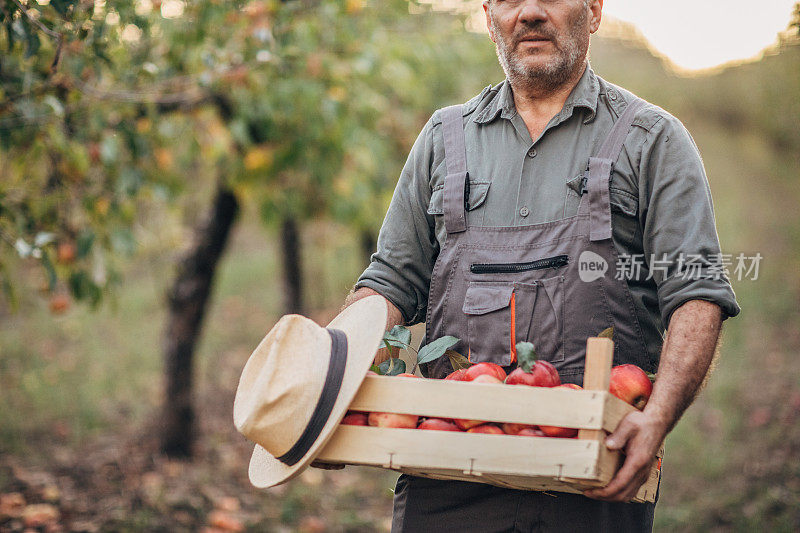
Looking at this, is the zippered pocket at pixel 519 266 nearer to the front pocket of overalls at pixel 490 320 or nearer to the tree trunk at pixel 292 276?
the front pocket of overalls at pixel 490 320

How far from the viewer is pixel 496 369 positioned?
194cm

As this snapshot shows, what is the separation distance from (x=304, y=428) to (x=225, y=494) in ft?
14.0

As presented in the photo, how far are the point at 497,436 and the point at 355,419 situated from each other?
33cm

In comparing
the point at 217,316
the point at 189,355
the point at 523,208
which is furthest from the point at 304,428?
the point at 217,316

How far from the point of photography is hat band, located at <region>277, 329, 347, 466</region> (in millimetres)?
1734

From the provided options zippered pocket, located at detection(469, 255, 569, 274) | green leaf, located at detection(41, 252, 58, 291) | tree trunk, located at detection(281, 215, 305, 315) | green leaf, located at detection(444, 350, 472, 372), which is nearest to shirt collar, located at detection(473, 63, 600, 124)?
zippered pocket, located at detection(469, 255, 569, 274)

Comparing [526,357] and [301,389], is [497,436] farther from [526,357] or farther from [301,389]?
[301,389]

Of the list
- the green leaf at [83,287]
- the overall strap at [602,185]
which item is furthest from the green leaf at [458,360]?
the green leaf at [83,287]

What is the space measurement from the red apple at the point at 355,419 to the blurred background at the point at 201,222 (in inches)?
72.5

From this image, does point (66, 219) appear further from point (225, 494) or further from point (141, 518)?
point (225, 494)

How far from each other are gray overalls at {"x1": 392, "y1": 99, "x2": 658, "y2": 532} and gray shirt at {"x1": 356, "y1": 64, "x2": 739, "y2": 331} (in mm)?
46

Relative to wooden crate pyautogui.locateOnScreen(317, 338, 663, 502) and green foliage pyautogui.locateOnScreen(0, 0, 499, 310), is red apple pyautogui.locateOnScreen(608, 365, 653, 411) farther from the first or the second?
green foliage pyautogui.locateOnScreen(0, 0, 499, 310)

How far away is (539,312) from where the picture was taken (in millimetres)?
2051

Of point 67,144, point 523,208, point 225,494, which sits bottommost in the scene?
point 225,494
